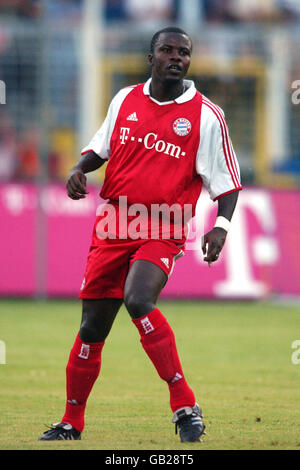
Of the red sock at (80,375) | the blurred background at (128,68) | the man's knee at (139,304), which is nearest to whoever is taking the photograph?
the man's knee at (139,304)

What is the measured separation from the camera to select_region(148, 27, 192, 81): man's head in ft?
20.3

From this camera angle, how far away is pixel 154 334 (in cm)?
596

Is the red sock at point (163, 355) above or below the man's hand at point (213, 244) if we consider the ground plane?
below

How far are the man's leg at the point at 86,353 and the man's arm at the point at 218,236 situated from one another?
63 cm

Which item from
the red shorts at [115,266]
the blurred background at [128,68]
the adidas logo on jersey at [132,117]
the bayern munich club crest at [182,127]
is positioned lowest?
the red shorts at [115,266]

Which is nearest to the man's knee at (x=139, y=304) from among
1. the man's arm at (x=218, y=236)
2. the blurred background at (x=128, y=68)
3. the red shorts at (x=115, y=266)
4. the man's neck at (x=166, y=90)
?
the red shorts at (x=115, y=266)

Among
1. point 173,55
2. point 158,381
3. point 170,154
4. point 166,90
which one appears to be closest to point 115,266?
point 170,154

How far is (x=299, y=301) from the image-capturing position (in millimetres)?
16078

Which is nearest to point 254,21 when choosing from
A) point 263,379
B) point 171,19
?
point 171,19

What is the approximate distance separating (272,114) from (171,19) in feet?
10.1

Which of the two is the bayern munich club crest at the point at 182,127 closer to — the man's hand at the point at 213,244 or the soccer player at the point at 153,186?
the soccer player at the point at 153,186

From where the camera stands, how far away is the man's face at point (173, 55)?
20.3 ft

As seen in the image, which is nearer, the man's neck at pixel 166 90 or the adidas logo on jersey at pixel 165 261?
the adidas logo on jersey at pixel 165 261

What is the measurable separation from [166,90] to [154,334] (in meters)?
1.52
